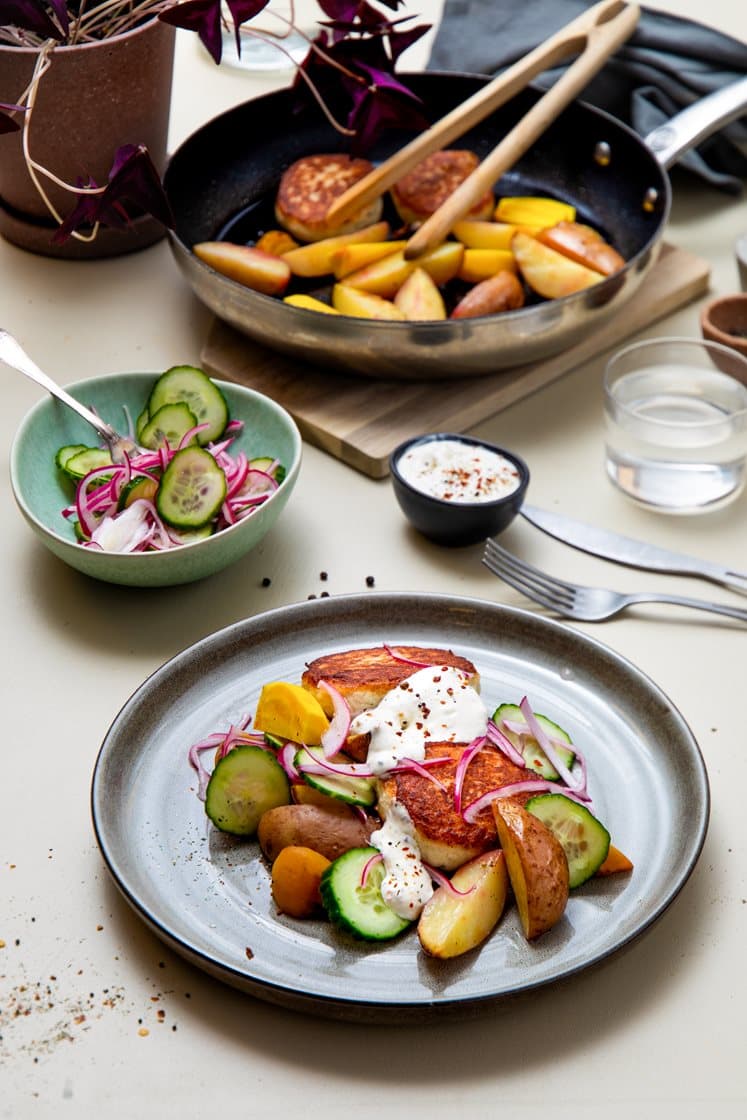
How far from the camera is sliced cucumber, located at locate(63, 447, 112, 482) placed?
1.73m

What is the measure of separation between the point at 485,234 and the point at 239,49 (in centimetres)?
49

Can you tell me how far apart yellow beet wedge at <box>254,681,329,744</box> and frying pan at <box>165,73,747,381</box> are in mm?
652

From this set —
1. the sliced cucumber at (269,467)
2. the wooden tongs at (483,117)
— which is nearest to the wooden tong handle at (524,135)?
the wooden tongs at (483,117)

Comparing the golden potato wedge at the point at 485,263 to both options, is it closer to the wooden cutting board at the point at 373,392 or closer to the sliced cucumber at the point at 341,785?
the wooden cutting board at the point at 373,392

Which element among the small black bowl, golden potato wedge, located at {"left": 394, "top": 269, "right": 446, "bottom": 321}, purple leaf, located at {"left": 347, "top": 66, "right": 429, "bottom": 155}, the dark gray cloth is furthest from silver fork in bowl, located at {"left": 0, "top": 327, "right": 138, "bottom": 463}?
the dark gray cloth

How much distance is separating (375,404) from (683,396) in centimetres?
46

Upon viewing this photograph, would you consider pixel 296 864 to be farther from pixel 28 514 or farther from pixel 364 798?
pixel 28 514


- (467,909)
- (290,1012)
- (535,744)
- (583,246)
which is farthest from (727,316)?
(290,1012)

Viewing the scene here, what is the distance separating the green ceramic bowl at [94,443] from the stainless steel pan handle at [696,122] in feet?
2.84

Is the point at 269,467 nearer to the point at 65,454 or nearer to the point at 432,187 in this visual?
the point at 65,454

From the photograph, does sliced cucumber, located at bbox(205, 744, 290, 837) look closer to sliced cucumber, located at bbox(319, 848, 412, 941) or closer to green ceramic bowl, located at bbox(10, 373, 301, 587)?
sliced cucumber, located at bbox(319, 848, 412, 941)

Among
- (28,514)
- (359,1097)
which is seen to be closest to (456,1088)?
(359,1097)

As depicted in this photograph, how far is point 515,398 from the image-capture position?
6.61 feet

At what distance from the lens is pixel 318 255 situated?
2.04 meters
